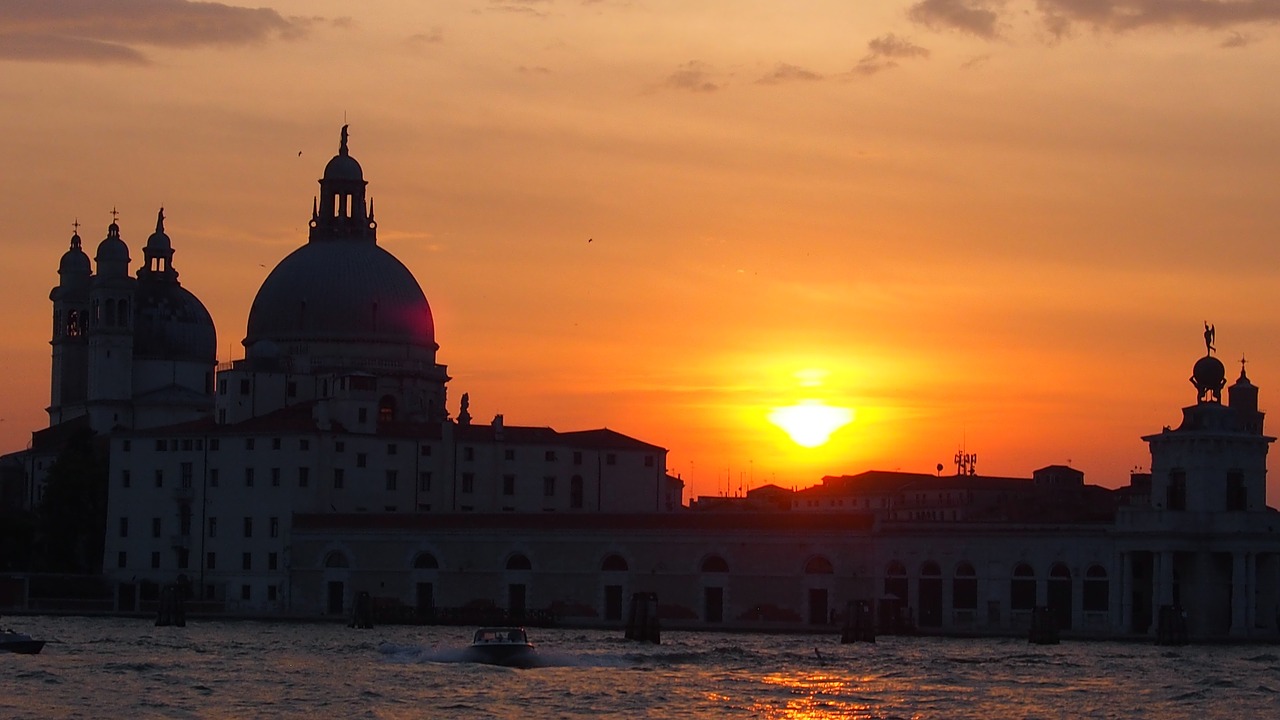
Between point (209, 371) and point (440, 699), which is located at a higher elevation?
A: point (209, 371)

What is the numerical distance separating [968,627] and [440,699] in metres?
34.2

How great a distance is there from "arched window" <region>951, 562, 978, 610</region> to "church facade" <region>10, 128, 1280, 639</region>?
8 centimetres

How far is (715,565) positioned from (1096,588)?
1457 centimetres

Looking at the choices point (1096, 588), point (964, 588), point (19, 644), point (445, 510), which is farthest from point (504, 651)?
point (445, 510)

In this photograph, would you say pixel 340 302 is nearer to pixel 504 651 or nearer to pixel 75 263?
pixel 75 263

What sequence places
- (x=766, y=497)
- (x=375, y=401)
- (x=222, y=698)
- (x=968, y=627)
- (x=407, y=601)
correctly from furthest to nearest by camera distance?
(x=766, y=497)
(x=375, y=401)
(x=407, y=601)
(x=968, y=627)
(x=222, y=698)

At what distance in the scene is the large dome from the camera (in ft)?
387

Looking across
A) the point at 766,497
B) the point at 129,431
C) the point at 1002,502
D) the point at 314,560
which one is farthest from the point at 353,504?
the point at 766,497

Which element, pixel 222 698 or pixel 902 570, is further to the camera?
pixel 902 570

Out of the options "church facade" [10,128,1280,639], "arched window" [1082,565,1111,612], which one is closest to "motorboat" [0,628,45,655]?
"church facade" [10,128,1280,639]

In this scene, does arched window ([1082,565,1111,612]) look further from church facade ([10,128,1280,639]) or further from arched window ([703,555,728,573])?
arched window ([703,555,728,573])

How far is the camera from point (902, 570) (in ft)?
305

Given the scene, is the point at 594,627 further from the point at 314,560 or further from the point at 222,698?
the point at 222,698

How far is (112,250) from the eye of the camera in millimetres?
132250
